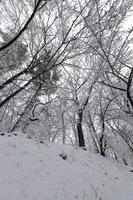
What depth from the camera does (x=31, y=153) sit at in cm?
608

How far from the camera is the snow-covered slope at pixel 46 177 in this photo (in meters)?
4.27

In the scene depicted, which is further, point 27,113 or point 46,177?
point 27,113

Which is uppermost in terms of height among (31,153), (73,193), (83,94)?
(83,94)

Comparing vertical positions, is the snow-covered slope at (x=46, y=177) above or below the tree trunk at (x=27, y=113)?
below

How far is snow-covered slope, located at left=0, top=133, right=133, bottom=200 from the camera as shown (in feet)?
14.0

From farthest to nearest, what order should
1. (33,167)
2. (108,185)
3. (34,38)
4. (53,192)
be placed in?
(34,38)
(108,185)
(33,167)
(53,192)

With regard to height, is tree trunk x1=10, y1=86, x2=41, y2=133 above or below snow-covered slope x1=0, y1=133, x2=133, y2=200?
above

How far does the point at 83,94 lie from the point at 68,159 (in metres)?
7.13

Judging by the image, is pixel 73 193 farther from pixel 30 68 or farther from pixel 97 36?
pixel 97 36

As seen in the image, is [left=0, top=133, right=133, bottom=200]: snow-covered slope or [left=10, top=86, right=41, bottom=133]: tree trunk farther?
[left=10, top=86, right=41, bottom=133]: tree trunk

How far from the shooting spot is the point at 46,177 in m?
5.04

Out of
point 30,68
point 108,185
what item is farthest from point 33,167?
point 30,68

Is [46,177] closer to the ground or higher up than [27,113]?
closer to the ground

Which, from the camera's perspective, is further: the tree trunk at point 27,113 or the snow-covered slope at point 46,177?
the tree trunk at point 27,113
